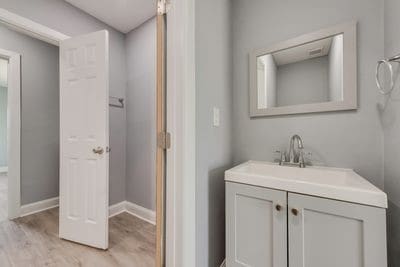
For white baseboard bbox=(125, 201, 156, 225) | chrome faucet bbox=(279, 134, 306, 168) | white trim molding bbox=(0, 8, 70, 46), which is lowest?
white baseboard bbox=(125, 201, 156, 225)

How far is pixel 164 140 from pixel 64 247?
1.64 meters

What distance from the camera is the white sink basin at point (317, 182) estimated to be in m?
0.80

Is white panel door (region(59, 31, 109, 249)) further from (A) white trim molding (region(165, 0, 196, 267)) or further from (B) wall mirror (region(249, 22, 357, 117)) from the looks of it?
(B) wall mirror (region(249, 22, 357, 117))

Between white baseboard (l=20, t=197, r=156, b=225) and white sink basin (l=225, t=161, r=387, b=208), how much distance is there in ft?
5.13

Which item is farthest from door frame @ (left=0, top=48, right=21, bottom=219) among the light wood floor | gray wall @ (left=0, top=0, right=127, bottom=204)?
the light wood floor

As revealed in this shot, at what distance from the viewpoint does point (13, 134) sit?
2.38 meters

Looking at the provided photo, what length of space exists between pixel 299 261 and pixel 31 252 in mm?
2217

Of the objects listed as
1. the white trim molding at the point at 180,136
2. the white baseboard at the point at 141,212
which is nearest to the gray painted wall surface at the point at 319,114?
the white trim molding at the point at 180,136

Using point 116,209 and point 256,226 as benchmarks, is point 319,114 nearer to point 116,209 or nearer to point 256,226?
point 256,226

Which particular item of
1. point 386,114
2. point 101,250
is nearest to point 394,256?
point 386,114

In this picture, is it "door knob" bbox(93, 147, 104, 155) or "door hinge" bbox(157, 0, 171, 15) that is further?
"door knob" bbox(93, 147, 104, 155)

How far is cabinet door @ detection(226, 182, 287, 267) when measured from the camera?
0.98 meters

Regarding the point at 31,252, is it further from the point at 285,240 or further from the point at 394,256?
the point at 394,256

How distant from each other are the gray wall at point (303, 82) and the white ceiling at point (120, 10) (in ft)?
5.07
